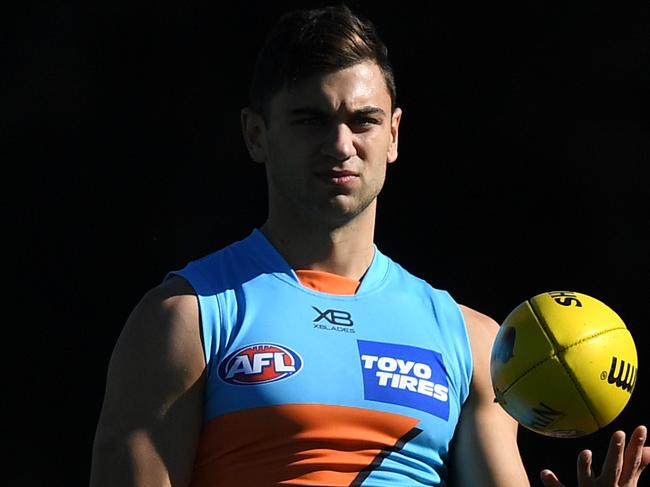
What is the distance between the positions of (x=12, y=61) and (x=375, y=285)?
1.94m

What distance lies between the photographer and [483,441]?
441 centimetres

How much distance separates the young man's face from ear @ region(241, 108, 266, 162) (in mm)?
93

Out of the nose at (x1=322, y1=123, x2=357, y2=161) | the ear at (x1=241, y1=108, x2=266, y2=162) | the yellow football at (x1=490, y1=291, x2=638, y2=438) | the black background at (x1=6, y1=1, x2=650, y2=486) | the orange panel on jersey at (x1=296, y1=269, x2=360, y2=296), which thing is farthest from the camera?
the black background at (x1=6, y1=1, x2=650, y2=486)

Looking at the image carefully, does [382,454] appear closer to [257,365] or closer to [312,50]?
[257,365]

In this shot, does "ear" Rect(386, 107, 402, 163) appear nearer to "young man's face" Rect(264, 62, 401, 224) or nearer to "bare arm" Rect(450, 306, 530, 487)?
"young man's face" Rect(264, 62, 401, 224)

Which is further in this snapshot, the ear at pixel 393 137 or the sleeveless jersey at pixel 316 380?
the ear at pixel 393 137

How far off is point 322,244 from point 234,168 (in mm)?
1430

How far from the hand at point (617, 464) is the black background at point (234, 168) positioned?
165 cm

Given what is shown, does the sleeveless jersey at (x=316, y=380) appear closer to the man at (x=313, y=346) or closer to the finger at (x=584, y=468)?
the man at (x=313, y=346)

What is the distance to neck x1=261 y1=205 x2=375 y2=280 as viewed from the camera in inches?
176

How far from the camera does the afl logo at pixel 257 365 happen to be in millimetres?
4133

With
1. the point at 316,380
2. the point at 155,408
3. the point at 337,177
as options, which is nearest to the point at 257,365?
the point at 316,380

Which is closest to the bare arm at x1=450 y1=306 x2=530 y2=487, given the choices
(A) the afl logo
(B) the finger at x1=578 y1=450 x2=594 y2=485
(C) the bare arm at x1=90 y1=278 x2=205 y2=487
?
A: (B) the finger at x1=578 y1=450 x2=594 y2=485

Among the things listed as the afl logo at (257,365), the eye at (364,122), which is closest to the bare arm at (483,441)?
the afl logo at (257,365)
